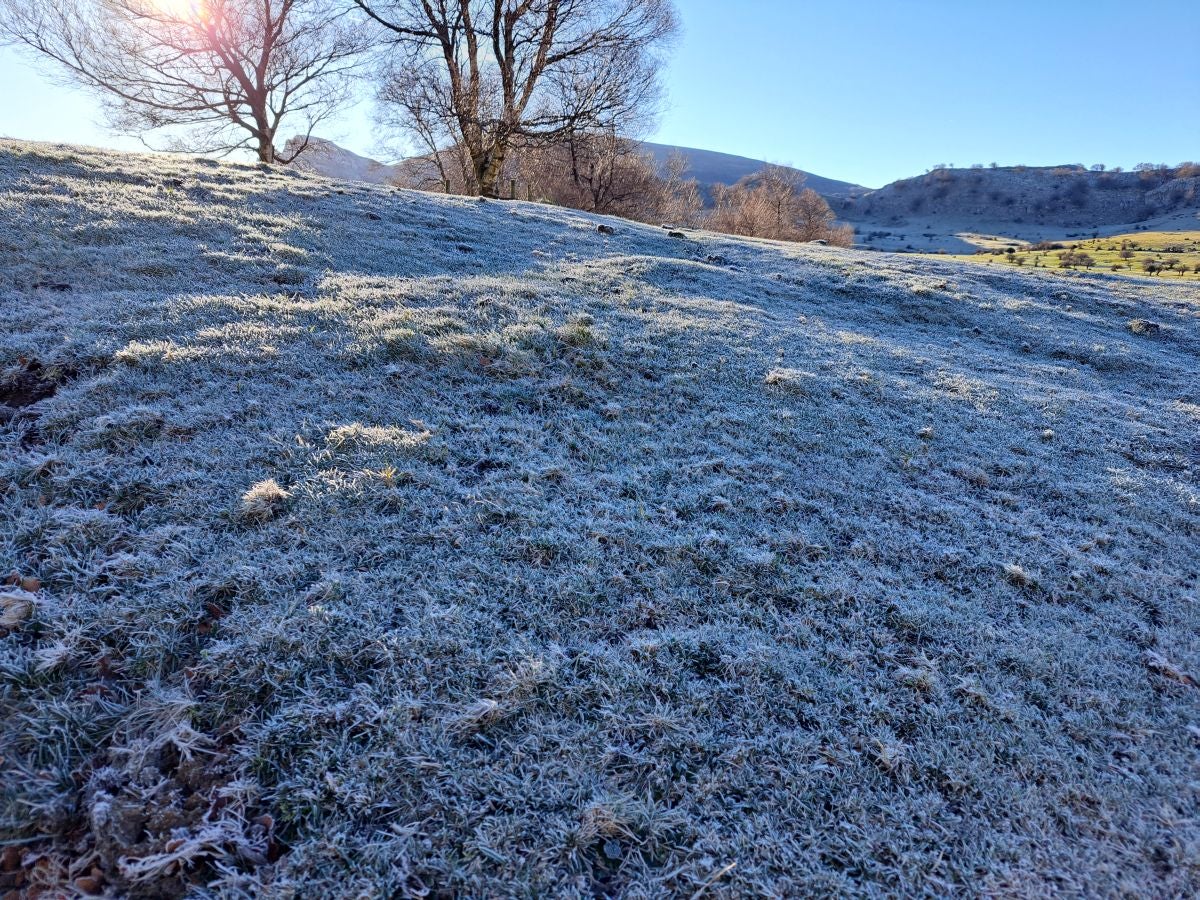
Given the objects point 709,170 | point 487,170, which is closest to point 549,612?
point 487,170

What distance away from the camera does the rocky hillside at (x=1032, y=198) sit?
81.9 m

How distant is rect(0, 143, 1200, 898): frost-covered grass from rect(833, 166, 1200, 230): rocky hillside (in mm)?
106096

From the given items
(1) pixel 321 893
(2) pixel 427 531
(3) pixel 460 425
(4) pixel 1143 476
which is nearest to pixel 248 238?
(3) pixel 460 425

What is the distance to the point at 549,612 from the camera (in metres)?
3.08

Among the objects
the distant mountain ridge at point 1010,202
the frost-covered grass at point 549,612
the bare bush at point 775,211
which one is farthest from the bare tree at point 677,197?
the frost-covered grass at point 549,612

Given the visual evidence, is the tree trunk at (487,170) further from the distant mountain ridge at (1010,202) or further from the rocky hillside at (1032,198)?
the rocky hillside at (1032,198)

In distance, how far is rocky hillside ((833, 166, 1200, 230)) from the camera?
81.9 metres

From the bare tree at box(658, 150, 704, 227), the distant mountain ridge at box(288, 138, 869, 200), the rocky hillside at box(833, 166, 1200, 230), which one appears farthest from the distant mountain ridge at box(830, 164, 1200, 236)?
the bare tree at box(658, 150, 704, 227)

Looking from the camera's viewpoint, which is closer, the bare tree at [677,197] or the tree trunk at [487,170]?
the tree trunk at [487,170]

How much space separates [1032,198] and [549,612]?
410 feet

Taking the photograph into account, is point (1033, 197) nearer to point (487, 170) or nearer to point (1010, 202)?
point (1010, 202)

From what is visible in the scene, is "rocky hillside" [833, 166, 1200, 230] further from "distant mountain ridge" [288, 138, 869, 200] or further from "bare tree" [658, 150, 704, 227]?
"bare tree" [658, 150, 704, 227]

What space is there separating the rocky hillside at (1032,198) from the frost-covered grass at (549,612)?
106096mm

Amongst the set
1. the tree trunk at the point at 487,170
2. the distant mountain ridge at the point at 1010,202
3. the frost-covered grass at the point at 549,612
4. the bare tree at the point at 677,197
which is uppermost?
the distant mountain ridge at the point at 1010,202
